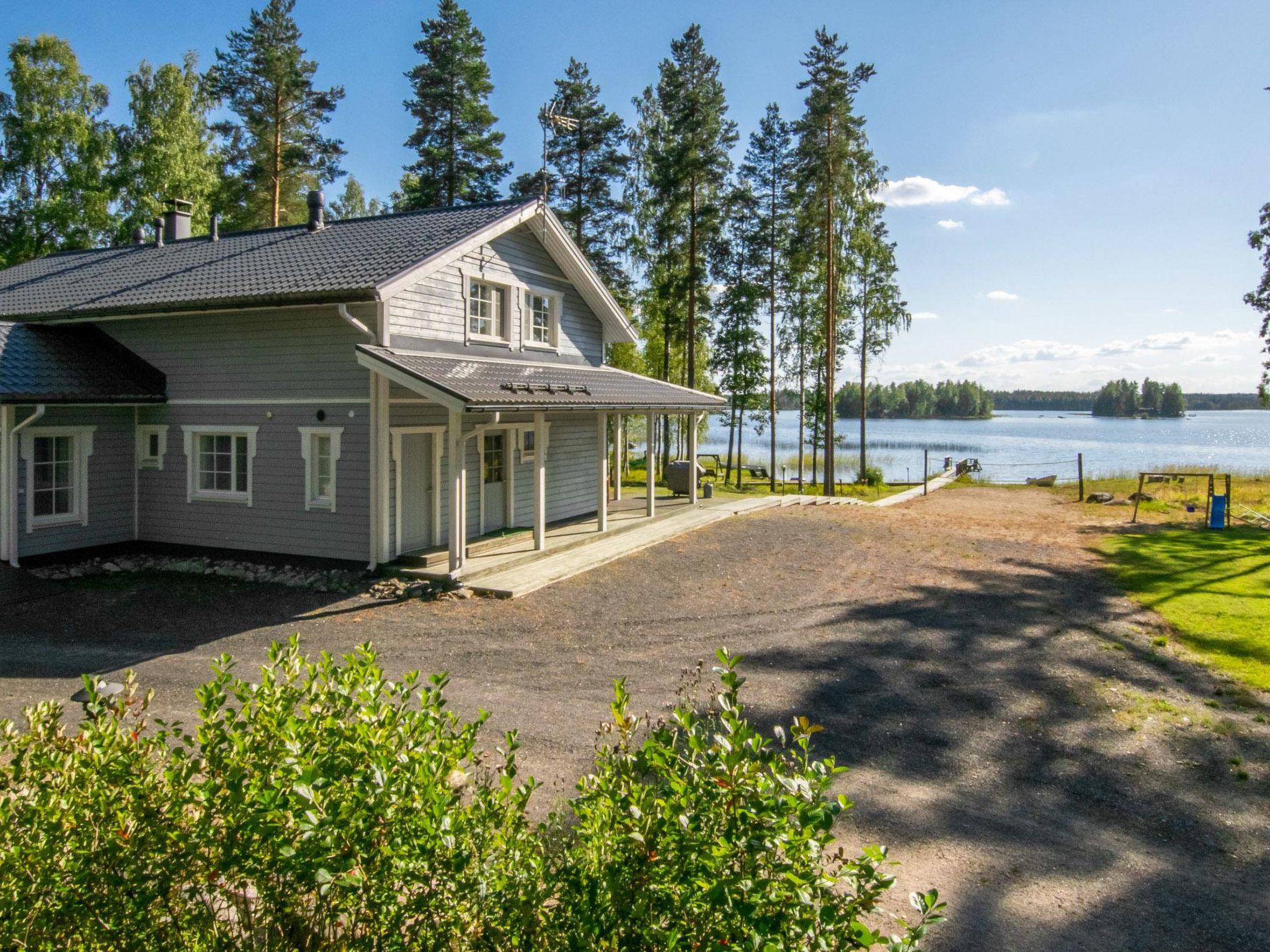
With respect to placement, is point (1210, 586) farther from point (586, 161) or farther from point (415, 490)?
point (586, 161)

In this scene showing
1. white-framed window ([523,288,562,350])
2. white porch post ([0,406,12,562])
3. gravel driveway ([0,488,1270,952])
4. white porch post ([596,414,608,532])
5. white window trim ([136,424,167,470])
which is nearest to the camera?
gravel driveway ([0,488,1270,952])

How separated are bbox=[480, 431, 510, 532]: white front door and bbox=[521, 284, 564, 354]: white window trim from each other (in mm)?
2022

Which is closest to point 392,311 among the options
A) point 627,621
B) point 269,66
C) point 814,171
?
point 627,621

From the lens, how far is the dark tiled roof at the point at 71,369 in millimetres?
11914

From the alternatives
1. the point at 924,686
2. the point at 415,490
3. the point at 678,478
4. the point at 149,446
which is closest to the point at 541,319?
the point at 415,490

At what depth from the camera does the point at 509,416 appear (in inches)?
567

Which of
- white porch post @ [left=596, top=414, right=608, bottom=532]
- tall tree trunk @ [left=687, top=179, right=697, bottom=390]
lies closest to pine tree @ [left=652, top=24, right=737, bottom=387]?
tall tree trunk @ [left=687, top=179, right=697, bottom=390]

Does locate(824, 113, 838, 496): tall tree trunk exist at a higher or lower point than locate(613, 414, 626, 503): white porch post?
higher

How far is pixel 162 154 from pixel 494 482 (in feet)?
74.3

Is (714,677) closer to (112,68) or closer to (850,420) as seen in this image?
(112,68)

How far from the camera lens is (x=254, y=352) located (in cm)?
1273

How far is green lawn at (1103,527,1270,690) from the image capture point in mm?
9062

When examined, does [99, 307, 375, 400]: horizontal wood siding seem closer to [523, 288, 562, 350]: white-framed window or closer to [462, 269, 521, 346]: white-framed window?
[462, 269, 521, 346]: white-framed window

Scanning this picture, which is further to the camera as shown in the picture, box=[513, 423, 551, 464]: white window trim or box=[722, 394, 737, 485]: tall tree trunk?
box=[722, 394, 737, 485]: tall tree trunk
